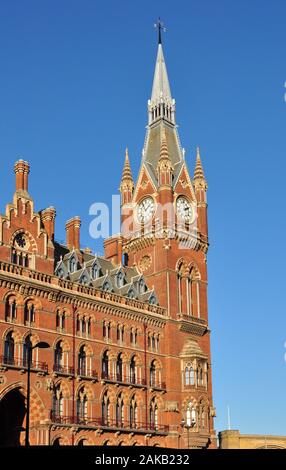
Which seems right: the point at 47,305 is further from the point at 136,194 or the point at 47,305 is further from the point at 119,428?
the point at 136,194

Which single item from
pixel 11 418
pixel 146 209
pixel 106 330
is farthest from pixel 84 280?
pixel 146 209

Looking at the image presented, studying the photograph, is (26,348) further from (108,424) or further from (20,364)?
(108,424)

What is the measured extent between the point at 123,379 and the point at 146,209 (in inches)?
868

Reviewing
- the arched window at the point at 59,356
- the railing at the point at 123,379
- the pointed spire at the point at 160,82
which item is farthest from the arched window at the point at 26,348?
the pointed spire at the point at 160,82

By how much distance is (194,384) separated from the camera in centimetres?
7569

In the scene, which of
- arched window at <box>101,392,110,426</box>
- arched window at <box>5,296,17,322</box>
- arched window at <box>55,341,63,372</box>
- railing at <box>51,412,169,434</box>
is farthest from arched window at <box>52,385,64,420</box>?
arched window at <box>5,296,17,322</box>

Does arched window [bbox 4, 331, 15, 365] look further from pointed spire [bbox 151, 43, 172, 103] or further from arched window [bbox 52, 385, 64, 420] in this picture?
pointed spire [bbox 151, 43, 172, 103]

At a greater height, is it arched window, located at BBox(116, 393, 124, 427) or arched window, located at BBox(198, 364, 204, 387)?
arched window, located at BBox(198, 364, 204, 387)

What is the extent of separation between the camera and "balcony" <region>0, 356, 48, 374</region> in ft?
193

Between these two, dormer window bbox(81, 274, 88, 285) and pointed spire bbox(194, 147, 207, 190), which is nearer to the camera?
dormer window bbox(81, 274, 88, 285)

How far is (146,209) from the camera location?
84.6m

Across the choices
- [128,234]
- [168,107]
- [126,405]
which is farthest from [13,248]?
[168,107]

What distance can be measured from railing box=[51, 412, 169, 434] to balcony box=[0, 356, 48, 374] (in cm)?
409
